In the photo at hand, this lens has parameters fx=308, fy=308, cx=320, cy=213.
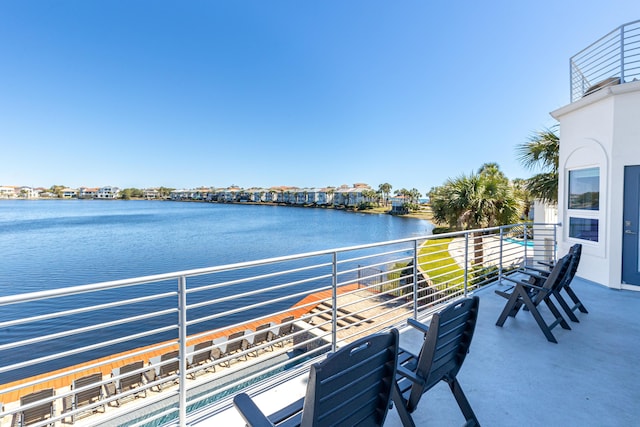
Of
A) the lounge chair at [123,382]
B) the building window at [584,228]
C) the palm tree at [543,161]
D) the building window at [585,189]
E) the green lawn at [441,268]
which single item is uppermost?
the palm tree at [543,161]

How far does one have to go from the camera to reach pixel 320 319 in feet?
37.2

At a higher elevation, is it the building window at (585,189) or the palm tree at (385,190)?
the palm tree at (385,190)

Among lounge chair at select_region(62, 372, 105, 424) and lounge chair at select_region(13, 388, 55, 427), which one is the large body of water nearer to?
lounge chair at select_region(62, 372, 105, 424)

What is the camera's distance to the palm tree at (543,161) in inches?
363

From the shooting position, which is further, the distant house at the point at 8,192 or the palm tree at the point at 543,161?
the distant house at the point at 8,192

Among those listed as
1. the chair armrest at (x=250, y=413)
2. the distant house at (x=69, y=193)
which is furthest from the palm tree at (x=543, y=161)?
the distant house at (x=69, y=193)

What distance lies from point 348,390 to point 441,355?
2.36ft

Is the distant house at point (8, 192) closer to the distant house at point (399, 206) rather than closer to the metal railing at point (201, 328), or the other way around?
the metal railing at point (201, 328)

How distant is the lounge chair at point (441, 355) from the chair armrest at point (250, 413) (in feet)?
2.39

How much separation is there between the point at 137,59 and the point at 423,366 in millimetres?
34713

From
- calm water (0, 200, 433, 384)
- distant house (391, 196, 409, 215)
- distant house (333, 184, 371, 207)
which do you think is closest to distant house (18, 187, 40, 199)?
calm water (0, 200, 433, 384)

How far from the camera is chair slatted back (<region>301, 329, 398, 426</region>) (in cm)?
109

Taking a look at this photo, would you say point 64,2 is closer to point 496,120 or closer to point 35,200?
point 496,120

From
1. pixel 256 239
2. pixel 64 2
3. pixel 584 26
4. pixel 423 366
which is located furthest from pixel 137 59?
pixel 423 366
